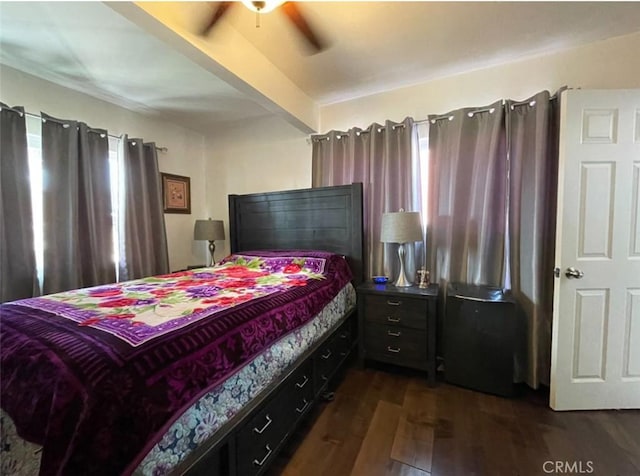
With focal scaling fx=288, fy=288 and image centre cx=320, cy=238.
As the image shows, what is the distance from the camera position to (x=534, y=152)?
2186 millimetres

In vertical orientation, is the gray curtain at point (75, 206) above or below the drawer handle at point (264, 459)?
above

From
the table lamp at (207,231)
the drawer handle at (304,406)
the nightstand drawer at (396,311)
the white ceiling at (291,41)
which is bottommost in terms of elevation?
the drawer handle at (304,406)

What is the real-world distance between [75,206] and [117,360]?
2.31 metres

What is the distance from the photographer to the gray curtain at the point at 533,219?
2.15 m

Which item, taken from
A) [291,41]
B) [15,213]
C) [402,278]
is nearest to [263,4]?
[291,41]

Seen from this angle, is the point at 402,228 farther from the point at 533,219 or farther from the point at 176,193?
the point at 176,193

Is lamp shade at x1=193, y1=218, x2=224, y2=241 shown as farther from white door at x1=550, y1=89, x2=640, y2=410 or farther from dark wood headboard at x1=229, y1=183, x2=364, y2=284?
white door at x1=550, y1=89, x2=640, y2=410

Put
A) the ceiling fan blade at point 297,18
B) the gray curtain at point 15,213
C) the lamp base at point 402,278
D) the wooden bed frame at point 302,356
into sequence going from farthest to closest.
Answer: the lamp base at point 402,278 < the gray curtain at point 15,213 < the ceiling fan blade at point 297,18 < the wooden bed frame at point 302,356

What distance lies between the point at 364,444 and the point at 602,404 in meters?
1.64

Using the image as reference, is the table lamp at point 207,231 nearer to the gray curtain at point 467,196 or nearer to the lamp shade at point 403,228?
the lamp shade at point 403,228

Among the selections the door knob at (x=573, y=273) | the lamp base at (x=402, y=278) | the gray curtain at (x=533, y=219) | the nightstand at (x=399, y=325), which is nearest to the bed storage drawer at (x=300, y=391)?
the nightstand at (x=399, y=325)

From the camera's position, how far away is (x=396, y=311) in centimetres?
237

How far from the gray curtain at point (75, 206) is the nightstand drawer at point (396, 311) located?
2.56 meters

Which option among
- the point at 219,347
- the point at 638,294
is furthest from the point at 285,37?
the point at 638,294
